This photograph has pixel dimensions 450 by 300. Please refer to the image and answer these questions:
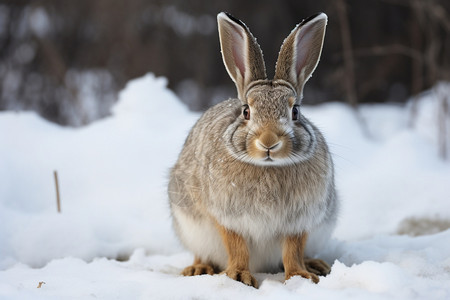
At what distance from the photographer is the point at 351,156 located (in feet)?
17.2

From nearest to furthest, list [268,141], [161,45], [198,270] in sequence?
[268,141] < [198,270] < [161,45]

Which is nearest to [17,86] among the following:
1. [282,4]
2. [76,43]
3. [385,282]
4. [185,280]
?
[76,43]

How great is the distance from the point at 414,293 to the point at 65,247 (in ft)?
7.12

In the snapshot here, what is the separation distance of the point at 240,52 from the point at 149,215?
173 cm

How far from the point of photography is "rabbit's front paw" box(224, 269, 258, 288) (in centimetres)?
272

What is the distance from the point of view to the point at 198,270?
3.12m

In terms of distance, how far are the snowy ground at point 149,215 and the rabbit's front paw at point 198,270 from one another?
0.37ft

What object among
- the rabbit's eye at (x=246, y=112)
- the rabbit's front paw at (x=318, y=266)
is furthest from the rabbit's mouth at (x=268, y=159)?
the rabbit's front paw at (x=318, y=266)

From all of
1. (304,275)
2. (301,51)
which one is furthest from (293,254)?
(301,51)

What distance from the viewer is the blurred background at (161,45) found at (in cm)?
668

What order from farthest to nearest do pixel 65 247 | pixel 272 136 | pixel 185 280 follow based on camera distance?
pixel 65 247
pixel 185 280
pixel 272 136

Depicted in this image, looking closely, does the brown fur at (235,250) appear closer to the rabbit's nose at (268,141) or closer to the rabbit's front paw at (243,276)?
the rabbit's front paw at (243,276)

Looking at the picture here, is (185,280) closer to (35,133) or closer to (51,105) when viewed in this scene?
(35,133)

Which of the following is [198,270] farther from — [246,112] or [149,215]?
[149,215]
